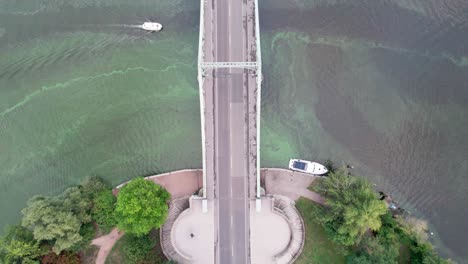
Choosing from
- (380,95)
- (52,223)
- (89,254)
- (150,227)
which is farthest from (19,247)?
(380,95)

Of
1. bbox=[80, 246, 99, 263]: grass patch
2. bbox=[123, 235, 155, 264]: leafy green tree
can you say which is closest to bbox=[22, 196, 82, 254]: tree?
bbox=[80, 246, 99, 263]: grass patch

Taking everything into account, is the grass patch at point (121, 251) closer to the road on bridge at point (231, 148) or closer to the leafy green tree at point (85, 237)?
the leafy green tree at point (85, 237)

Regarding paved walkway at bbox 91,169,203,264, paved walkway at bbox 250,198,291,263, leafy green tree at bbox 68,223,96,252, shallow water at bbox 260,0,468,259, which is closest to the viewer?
leafy green tree at bbox 68,223,96,252

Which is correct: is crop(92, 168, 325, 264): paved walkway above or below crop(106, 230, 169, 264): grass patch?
above

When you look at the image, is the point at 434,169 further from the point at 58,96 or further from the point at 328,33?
the point at 58,96

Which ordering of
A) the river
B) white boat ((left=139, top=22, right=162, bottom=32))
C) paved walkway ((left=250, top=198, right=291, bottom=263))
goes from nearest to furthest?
paved walkway ((left=250, top=198, right=291, bottom=263)) < the river < white boat ((left=139, top=22, right=162, bottom=32))

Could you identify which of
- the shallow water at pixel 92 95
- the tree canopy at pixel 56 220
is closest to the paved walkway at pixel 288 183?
the shallow water at pixel 92 95

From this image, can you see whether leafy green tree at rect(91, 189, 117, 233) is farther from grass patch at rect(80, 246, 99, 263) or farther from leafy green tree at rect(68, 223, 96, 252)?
grass patch at rect(80, 246, 99, 263)
